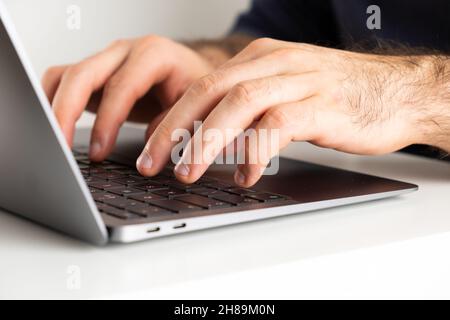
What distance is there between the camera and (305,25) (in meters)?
1.70

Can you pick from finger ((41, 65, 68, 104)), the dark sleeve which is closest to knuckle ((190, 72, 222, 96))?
finger ((41, 65, 68, 104))

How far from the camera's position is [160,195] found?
22.7 inches

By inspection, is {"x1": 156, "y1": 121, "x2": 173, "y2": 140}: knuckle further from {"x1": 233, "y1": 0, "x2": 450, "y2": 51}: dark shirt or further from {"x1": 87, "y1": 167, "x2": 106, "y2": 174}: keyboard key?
{"x1": 233, "y1": 0, "x2": 450, "y2": 51}: dark shirt

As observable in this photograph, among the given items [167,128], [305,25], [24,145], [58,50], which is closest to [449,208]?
[167,128]

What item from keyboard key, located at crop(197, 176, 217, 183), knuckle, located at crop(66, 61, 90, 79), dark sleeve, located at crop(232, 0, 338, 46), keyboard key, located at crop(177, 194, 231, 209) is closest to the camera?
keyboard key, located at crop(177, 194, 231, 209)

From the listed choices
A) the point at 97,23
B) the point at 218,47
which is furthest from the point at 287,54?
the point at 97,23

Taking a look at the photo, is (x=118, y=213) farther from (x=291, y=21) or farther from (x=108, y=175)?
(x=291, y=21)

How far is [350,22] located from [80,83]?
0.81 meters

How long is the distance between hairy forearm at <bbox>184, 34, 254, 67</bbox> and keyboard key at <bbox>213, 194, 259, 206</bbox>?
64 cm

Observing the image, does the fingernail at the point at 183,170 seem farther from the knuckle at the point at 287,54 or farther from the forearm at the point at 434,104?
the forearm at the point at 434,104

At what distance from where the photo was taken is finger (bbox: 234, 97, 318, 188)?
1.98 feet

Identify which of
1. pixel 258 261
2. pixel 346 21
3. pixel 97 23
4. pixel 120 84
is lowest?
pixel 258 261
